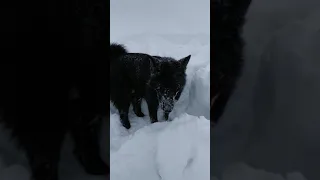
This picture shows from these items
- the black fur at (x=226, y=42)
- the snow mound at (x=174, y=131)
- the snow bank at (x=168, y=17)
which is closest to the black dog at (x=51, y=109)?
the snow mound at (x=174, y=131)

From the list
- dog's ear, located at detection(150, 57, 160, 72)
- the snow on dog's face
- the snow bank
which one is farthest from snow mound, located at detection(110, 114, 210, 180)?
the snow bank

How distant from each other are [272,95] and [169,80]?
0.54 metres

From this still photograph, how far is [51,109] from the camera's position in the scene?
2.04 m

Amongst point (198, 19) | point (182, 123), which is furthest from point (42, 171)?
point (198, 19)

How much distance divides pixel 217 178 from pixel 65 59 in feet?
3.30

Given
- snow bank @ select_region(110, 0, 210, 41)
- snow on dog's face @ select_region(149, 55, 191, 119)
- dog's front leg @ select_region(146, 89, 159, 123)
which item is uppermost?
snow bank @ select_region(110, 0, 210, 41)

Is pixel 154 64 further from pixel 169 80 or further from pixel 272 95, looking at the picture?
pixel 272 95

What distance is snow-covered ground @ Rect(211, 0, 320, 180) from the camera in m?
2.04

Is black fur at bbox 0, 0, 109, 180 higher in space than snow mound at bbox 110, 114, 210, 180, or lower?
higher

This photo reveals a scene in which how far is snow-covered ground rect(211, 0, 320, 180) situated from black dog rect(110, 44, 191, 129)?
1.00 ft

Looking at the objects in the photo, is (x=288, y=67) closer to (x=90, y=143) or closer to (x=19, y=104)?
(x=90, y=143)

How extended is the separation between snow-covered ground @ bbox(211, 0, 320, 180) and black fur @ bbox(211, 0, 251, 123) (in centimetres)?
4

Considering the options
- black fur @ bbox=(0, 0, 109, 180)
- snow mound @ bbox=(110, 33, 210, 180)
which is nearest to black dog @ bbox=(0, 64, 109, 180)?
black fur @ bbox=(0, 0, 109, 180)

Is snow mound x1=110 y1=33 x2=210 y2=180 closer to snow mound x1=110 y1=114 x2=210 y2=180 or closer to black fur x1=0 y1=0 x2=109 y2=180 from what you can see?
snow mound x1=110 y1=114 x2=210 y2=180
